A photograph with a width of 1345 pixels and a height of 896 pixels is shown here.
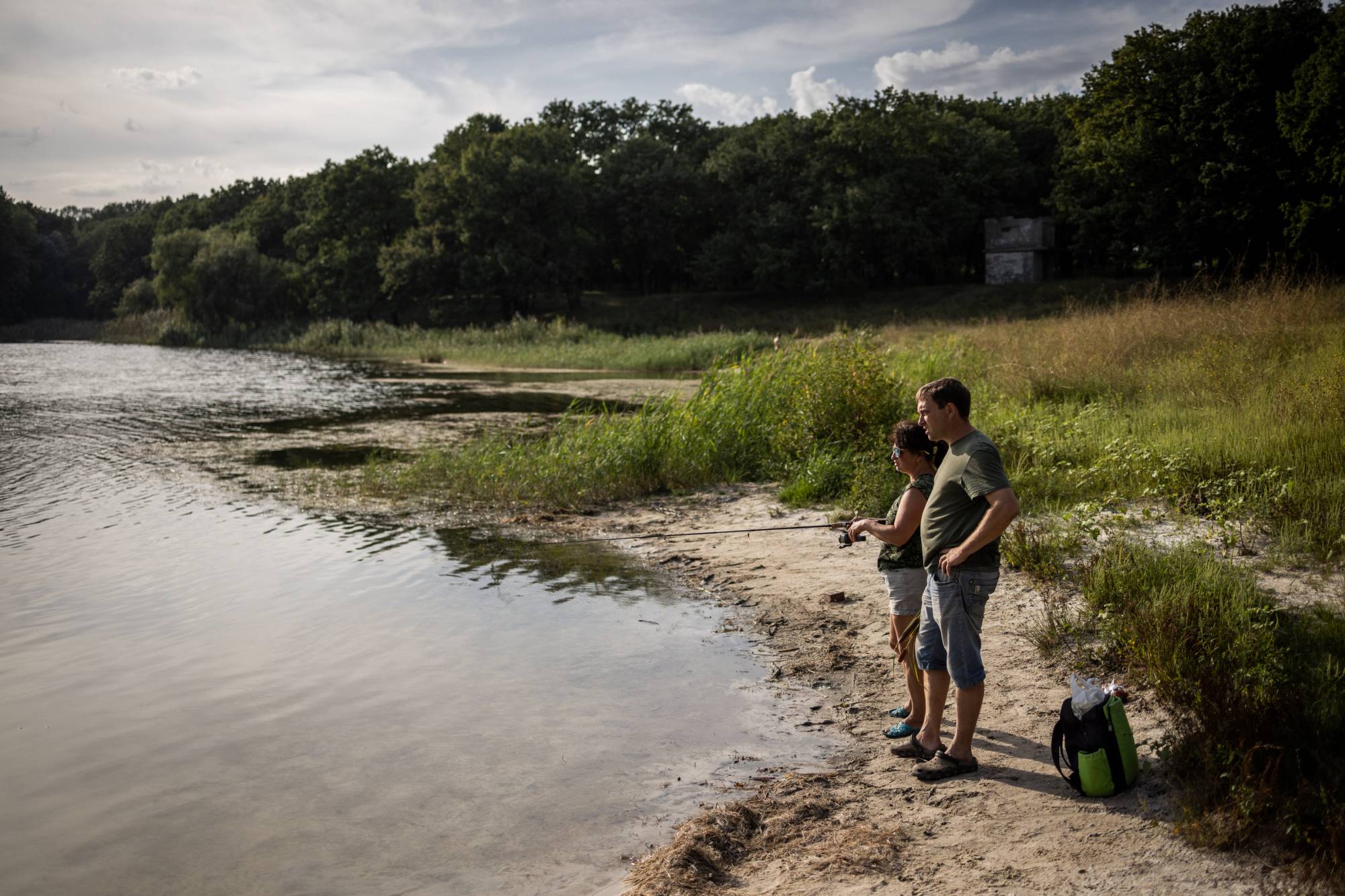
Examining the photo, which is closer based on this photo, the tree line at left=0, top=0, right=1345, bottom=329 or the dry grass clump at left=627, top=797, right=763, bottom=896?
the dry grass clump at left=627, top=797, right=763, bottom=896

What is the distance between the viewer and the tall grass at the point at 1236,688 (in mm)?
3930

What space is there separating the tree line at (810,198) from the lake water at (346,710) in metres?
37.1

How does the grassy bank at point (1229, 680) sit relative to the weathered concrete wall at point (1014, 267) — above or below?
below

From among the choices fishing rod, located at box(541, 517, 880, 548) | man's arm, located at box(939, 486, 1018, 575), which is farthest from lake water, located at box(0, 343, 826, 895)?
man's arm, located at box(939, 486, 1018, 575)

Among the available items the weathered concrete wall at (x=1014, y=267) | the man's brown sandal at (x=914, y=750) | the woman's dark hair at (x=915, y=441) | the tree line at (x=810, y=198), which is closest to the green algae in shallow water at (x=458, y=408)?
the woman's dark hair at (x=915, y=441)

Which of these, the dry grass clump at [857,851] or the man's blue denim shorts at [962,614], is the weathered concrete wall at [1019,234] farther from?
the dry grass clump at [857,851]

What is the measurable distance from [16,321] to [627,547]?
9953cm

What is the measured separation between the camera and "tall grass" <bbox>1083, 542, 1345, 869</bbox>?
393cm

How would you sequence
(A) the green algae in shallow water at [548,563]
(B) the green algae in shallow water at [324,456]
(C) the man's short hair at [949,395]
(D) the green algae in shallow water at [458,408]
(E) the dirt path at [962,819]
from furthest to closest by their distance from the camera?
(D) the green algae in shallow water at [458,408]
(B) the green algae in shallow water at [324,456]
(A) the green algae in shallow water at [548,563]
(C) the man's short hair at [949,395]
(E) the dirt path at [962,819]

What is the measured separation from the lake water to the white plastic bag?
5.12 feet

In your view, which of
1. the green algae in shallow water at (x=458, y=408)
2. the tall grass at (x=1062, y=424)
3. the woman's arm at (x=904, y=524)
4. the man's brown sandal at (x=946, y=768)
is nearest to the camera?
the man's brown sandal at (x=946, y=768)

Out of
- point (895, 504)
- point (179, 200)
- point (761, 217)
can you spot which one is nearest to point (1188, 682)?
point (895, 504)

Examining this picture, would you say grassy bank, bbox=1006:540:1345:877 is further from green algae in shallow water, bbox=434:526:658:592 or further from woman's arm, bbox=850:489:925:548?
green algae in shallow water, bbox=434:526:658:592

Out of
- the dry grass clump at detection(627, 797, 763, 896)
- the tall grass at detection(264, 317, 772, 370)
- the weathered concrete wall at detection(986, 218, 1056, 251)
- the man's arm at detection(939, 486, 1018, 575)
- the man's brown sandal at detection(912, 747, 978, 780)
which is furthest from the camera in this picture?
the weathered concrete wall at detection(986, 218, 1056, 251)
